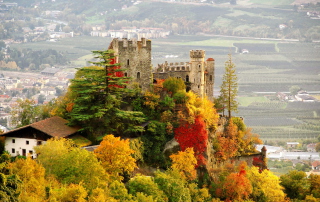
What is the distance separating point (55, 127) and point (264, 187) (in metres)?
21.0

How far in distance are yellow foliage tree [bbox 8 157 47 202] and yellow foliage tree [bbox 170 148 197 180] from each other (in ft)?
45.6

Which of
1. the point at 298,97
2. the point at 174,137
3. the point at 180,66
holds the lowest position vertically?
the point at 298,97

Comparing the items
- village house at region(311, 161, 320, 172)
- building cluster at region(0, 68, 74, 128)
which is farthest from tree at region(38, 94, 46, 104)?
village house at region(311, 161, 320, 172)

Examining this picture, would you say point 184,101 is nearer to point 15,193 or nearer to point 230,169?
point 230,169

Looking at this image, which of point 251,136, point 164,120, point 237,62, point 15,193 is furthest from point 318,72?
point 15,193

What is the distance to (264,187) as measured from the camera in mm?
55625

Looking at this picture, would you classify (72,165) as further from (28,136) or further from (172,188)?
(172,188)

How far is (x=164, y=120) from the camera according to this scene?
5262cm

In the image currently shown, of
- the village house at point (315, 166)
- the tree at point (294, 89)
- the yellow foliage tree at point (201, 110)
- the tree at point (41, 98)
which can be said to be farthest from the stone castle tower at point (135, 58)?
the tree at point (294, 89)

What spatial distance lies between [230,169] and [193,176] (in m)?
6.70

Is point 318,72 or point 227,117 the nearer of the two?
point 227,117

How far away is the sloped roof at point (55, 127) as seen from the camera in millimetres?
47312

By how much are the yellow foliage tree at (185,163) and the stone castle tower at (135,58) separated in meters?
7.78

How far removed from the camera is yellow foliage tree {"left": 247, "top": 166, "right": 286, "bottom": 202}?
55188mm
